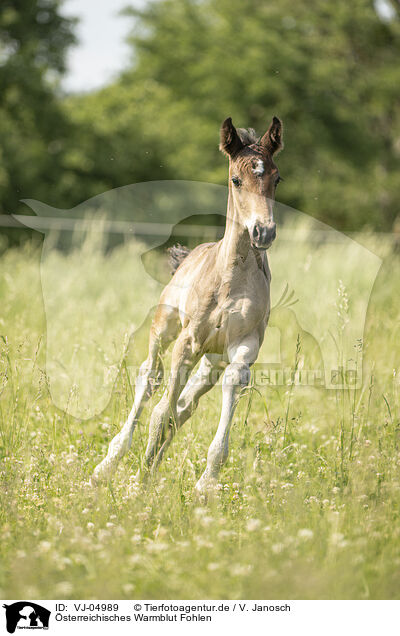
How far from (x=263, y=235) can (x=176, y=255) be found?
4.88 feet

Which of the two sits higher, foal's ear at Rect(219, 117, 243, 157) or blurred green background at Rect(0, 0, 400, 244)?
blurred green background at Rect(0, 0, 400, 244)

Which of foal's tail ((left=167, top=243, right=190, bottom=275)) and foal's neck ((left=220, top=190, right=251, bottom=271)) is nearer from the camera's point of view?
foal's neck ((left=220, top=190, right=251, bottom=271))

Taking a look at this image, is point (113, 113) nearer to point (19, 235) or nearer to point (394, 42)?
point (19, 235)

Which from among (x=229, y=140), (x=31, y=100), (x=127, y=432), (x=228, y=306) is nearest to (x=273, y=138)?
(x=229, y=140)

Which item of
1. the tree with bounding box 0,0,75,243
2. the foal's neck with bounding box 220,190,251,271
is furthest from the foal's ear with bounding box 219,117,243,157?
the tree with bounding box 0,0,75,243

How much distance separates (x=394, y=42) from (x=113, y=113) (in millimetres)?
14167

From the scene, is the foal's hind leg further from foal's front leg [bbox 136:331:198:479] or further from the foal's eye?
the foal's eye

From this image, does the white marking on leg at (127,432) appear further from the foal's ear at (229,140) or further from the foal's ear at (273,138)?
the foal's ear at (273,138)

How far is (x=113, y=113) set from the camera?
27.3 metres

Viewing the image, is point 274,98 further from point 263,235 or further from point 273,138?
point 263,235

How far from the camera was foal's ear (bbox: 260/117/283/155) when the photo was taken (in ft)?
12.0

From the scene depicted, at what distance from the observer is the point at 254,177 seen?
11.5 feet
